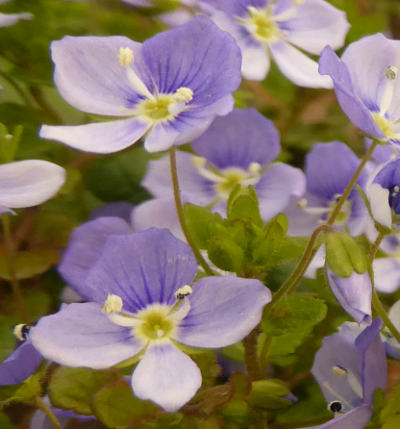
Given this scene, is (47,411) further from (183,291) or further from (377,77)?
Result: (377,77)

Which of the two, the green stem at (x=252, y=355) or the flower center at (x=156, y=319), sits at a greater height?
the flower center at (x=156, y=319)

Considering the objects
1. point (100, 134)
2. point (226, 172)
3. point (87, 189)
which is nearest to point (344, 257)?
point (100, 134)

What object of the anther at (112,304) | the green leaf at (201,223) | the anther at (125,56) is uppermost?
the anther at (125,56)

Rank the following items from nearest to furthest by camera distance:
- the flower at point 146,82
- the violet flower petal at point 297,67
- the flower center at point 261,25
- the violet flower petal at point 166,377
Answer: the violet flower petal at point 166,377 → the flower at point 146,82 → the violet flower petal at point 297,67 → the flower center at point 261,25

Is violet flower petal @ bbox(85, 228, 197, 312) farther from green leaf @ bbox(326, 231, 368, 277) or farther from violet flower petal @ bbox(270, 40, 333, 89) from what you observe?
violet flower petal @ bbox(270, 40, 333, 89)

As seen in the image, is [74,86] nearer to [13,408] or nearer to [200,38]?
[200,38]

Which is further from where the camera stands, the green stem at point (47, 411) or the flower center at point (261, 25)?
the flower center at point (261, 25)

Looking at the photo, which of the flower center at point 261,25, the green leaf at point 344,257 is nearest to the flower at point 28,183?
the green leaf at point 344,257

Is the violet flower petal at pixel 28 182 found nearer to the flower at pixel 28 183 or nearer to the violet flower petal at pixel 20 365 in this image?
the flower at pixel 28 183
